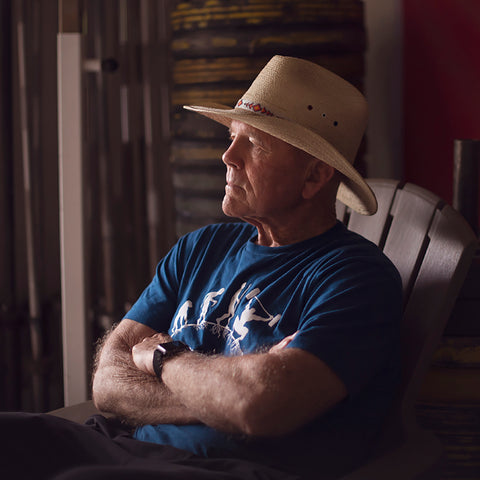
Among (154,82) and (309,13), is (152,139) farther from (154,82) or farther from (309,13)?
(309,13)

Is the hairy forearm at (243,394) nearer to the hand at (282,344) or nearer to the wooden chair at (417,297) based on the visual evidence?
the hand at (282,344)

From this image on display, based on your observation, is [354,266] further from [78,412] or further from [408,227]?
[78,412]

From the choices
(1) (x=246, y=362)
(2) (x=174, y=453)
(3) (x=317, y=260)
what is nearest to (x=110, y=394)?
(2) (x=174, y=453)

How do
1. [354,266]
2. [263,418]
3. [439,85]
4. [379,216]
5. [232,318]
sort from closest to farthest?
1. [263,418]
2. [354,266]
3. [232,318]
4. [379,216]
5. [439,85]

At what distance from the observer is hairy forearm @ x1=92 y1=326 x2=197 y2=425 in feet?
4.58

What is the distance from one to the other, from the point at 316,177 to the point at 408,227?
0.25 m

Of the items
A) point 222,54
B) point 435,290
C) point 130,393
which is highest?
point 222,54

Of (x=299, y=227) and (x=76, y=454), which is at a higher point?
(x=299, y=227)

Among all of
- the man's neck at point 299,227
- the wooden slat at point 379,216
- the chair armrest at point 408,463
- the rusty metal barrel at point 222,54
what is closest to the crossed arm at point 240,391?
the chair armrest at point 408,463

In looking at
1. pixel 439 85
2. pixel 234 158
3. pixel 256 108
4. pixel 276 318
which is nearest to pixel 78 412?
pixel 276 318

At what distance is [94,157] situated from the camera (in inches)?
118

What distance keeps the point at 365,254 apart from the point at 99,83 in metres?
1.83

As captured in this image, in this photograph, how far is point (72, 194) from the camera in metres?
2.07

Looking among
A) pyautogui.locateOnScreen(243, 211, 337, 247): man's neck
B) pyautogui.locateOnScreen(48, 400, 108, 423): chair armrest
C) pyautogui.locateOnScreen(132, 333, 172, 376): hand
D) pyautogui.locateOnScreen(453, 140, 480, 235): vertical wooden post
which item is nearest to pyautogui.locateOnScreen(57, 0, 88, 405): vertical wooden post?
pyautogui.locateOnScreen(48, 400, 108, 423): chair armrest
